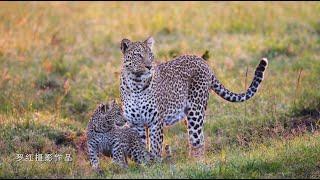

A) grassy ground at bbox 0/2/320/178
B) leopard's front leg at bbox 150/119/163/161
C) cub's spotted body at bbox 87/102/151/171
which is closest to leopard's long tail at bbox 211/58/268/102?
grassy ground at bbox 0/2/320/178

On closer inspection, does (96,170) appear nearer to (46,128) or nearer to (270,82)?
(46,128)

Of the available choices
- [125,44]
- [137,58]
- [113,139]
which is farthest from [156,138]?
[125,44]

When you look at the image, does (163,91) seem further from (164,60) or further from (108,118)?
(164,60)

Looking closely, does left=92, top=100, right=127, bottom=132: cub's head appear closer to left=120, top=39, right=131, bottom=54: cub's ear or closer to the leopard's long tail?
left=120, top=39, right=131, bottom=54: cub's ear

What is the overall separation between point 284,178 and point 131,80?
276 centimetres

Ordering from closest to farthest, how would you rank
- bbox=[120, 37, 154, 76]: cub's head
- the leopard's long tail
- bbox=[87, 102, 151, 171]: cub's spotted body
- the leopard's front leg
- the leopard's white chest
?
1. bbox=[87, 102, 151, 171]: cub's spotted body
2. bbox=[120, 37, 154, 76]: cub's head
3. the leopard's white chest
4. the leopard's front leg
5. the leopard's long tail

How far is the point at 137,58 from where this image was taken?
436 inches

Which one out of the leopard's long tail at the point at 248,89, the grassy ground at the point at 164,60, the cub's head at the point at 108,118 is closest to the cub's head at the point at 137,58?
the cub's head at the point at 108,118

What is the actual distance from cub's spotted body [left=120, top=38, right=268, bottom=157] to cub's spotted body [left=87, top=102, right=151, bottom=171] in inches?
8.7

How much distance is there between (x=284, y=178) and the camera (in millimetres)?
9586

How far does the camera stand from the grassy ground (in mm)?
10250

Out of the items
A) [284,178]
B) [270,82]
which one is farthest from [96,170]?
[270,82]

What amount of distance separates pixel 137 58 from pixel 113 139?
1181 millimetres

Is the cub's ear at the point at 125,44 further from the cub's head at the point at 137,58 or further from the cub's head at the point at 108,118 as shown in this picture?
the cub's head at the point at 108,118
